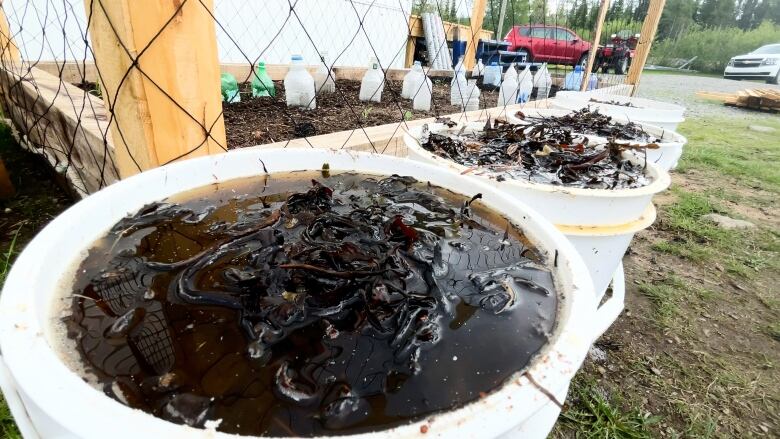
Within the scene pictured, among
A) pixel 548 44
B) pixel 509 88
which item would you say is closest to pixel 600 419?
pixel 509 88

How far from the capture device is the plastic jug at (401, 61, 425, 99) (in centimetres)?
469

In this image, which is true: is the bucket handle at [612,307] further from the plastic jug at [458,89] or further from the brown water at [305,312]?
the plastic jug at [458,89]

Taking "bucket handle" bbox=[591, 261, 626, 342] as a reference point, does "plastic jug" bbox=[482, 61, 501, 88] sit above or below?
above

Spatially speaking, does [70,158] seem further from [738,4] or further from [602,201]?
[738,4]

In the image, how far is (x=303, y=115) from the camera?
360cm

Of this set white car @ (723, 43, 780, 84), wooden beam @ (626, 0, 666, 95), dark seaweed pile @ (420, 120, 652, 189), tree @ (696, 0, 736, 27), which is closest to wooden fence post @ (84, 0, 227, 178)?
dark seaweed pile @ (420, 120, 652, 189)

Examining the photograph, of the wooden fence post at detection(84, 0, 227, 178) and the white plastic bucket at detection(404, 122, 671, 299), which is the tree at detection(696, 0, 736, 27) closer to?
the white plastic bucket at detection(404, 122, 671, 299)

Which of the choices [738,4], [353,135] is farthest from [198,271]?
[738,4]

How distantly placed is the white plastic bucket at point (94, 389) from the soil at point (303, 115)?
191 centimetres

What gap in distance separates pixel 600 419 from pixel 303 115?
10.2ft

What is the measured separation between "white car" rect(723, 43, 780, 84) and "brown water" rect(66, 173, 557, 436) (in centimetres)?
2814

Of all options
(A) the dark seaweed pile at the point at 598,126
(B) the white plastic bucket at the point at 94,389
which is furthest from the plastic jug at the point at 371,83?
(B) the white plastic bucket at the point at 94,389

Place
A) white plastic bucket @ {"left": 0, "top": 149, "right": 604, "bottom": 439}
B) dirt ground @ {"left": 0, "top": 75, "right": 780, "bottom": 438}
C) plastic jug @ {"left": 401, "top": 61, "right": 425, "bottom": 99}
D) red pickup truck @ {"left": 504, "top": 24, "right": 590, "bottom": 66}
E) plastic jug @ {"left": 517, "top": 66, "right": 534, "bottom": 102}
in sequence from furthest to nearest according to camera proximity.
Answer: red pickup truck @ {"left": 504, "top": 24, "right": 590, "bottom": 66} → plastic jug @ {"left": 517, "top": 66, "right": 534, "bottom": 102} → plastic jug @ {"left": 401, "top": 61, "right": 425, "bottom": 99} → dirt ground @ {"left": 0, "top": 75, "right": 780, "bottom": 438} → white plastic bucket @ {"left": 0, "top": 149, "right": 604, "bottom": 439}

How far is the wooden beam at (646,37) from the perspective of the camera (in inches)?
238
